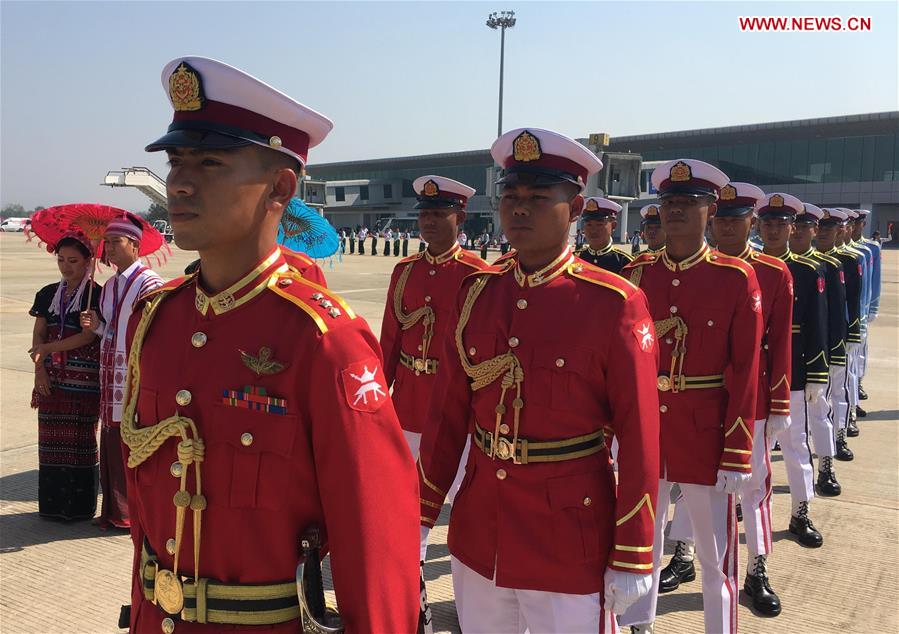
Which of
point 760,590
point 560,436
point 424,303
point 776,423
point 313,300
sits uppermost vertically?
point 313,300

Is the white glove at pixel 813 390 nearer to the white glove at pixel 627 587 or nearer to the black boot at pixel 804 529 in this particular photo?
the black boot at pixel 804 529

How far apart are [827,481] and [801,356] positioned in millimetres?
1452

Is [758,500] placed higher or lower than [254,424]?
lower

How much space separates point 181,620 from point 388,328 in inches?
150

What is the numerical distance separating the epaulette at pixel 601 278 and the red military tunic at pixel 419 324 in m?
2.20

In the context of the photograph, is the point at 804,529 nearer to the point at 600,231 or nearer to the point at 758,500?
the point at 758,500

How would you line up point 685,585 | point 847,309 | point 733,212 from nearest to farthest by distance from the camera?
1. point 685,585
2. point 733,212
3. point 847,309

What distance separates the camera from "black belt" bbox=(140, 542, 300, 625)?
1.68 meters

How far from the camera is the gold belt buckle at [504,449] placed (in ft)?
9.15

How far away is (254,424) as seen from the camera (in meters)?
1.67

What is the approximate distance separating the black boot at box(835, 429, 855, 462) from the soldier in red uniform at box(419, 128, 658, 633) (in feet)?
19.3

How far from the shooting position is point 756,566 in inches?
182

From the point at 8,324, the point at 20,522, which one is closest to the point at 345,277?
the point at 8,324

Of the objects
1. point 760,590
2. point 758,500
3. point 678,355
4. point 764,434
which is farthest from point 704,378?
point 760,590
